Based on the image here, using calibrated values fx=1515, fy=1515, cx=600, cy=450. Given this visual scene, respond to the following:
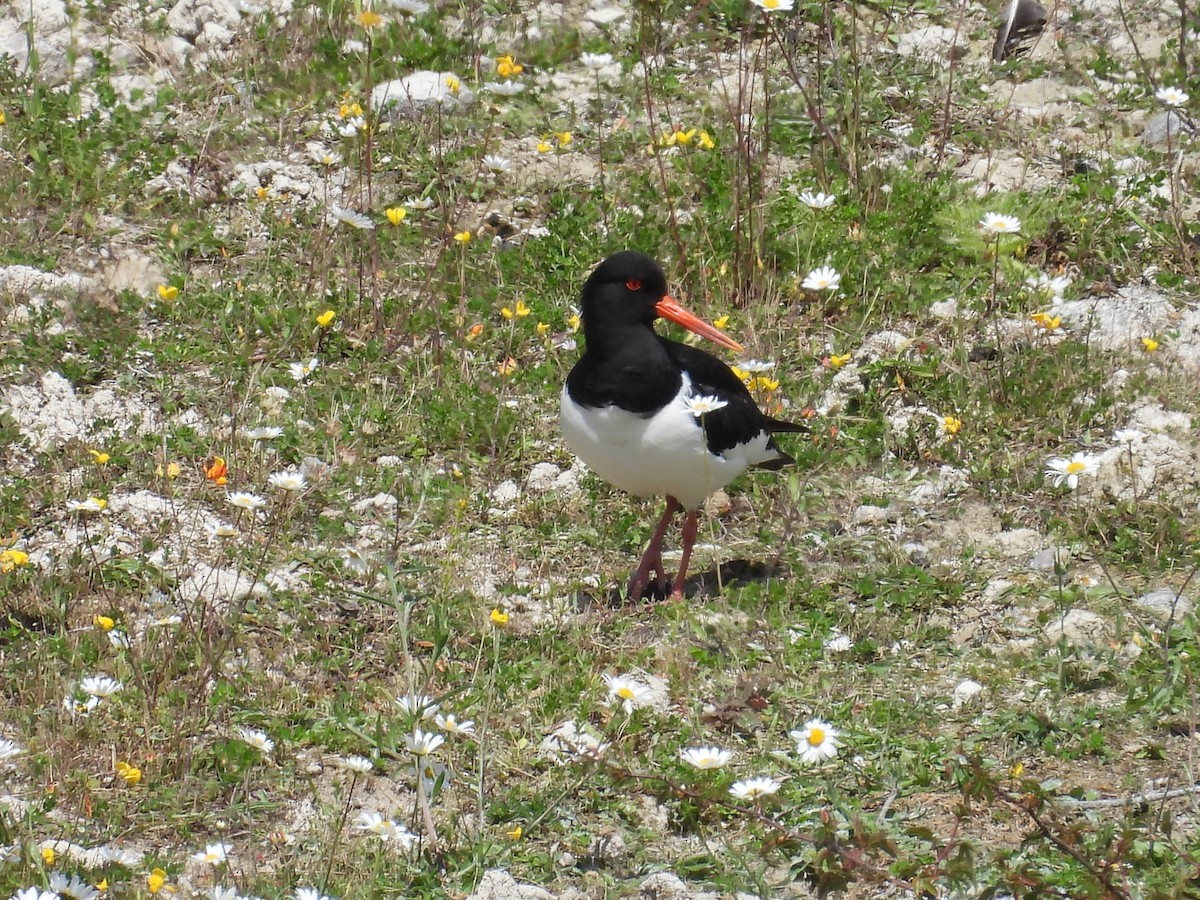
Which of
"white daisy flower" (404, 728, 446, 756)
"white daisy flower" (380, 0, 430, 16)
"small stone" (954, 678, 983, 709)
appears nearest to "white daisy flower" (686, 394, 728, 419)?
"small stone" (954, 678, 983, 709)

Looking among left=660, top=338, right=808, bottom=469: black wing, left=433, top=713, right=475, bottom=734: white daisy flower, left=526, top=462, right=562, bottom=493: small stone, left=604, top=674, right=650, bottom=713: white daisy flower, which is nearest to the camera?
left=433, top=713, right=475, bottom=734: white daisy flower

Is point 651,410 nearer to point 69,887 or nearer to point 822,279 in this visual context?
point 822,279

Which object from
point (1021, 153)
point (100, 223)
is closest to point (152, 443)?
point (100, 223)

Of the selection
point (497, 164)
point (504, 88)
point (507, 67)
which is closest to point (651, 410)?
point (497, 164)

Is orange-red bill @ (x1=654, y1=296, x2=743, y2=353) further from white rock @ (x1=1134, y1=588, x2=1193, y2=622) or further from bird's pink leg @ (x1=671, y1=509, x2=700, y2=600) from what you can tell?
white rock @ (x1=1134, y1=588, x2=1193, y2=622)

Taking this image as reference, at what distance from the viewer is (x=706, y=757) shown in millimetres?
4129

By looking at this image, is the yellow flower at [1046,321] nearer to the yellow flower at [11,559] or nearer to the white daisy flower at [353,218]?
the white daisy flower at [353,218]

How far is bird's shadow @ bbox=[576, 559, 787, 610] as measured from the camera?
5.51 metres

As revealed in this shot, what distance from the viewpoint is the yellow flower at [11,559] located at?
5.11m

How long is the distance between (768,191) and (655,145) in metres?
0.79

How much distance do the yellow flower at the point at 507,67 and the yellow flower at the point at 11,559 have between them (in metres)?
4.04

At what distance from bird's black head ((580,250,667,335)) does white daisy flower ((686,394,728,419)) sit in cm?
40

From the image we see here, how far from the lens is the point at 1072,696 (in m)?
4.77

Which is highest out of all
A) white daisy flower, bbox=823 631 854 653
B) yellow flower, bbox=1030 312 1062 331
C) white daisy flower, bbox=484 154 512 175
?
white daisy flower, bbox=484 154 512 175
